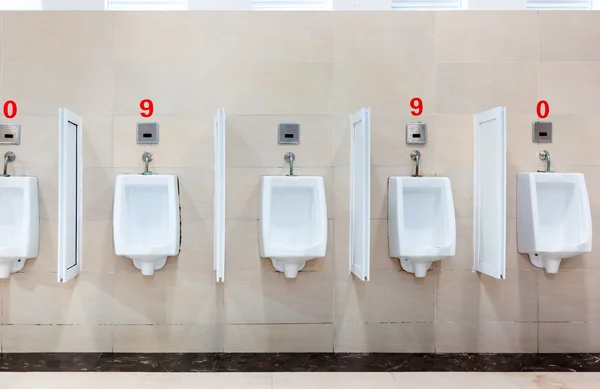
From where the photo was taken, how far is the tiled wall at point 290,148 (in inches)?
108

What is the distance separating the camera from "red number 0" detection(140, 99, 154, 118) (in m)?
2.75

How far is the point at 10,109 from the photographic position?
273 centimetres

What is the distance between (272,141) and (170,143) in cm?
60

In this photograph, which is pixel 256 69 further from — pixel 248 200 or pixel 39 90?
pixel 39 90

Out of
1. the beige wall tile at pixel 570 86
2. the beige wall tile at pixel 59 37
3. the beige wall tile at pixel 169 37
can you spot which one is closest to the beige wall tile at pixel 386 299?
the beige wall tile at pixel 570 86

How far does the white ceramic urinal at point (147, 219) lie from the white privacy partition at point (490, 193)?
1715 mm

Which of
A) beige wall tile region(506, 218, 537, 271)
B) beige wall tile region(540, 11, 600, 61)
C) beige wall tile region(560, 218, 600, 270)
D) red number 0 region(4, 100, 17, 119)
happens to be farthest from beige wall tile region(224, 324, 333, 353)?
beige wall tile region(540, 11, 600, 61)

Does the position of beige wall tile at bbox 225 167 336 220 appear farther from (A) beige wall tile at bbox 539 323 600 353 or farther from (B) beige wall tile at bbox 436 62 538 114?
(A) beige wall tile at bbox 539 323 600 353

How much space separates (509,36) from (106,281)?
110 inches

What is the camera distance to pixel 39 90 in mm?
2738

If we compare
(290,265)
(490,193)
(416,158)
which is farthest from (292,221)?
(490,193)

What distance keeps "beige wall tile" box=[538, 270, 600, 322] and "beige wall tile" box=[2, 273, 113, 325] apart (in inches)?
101

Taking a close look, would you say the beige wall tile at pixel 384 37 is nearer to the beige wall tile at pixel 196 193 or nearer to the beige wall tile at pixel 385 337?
the beige wall tile at pixel 196 193

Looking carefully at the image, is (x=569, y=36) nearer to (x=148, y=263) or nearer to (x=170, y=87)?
(x=170, y=87)
